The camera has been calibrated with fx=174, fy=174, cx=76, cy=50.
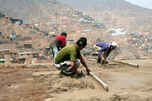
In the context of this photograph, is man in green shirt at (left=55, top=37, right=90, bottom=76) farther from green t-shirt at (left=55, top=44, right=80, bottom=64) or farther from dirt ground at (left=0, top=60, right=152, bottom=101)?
dirt ground at (left=0, top=60, right=152, bottom=101)

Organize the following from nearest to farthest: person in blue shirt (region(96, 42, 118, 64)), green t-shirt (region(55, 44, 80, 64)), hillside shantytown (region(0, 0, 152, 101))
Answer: hillside shantytown (region(0, 0, 152, 101)) → green t-shirt (region(55, 44, 80, 64)) → person in blue shirt (region(96, 42, 118, 64))

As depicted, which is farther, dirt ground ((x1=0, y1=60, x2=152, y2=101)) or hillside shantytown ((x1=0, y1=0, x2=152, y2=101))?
hillside shantytown ((x1=0, y1=0, x2=152, y2=101))

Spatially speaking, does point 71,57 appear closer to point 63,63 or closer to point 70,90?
point 63,63

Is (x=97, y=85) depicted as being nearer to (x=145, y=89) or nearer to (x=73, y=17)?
(x=145, y=89)

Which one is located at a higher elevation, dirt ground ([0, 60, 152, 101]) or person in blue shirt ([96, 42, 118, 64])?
person in blue shirt ([96, 42, 118, 64])

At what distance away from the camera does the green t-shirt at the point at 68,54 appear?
3891mm

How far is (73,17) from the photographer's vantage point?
65.1 m

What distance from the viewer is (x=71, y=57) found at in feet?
12.7

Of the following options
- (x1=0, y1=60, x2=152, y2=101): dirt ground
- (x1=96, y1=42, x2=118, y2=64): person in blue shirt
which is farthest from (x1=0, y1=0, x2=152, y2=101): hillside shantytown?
(x1=96, y1=42, x2=118, y2=64): person in blue shirt

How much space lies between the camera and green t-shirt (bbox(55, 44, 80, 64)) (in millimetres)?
3891

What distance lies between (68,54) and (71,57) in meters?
0.25

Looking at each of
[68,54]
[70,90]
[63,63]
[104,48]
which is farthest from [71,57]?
[104,48]

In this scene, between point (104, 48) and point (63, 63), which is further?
point (104, 48)

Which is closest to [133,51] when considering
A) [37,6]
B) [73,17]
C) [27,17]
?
[73,17]
